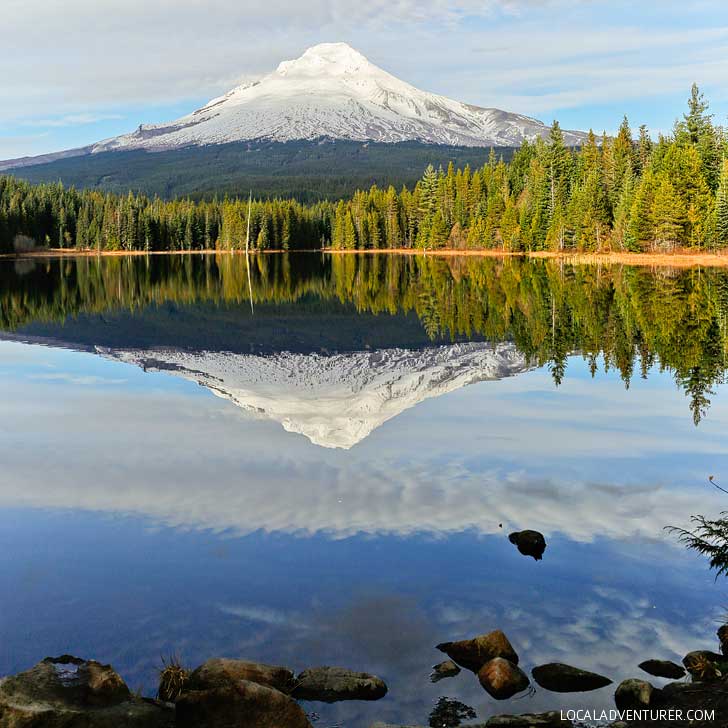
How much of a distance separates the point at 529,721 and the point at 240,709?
2.62 meters

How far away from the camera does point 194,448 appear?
17.7 metres

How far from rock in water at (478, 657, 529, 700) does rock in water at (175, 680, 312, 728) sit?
2007mm

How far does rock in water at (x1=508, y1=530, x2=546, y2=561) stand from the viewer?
38.9 feet

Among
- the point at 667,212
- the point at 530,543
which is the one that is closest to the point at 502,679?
the point at 530,543

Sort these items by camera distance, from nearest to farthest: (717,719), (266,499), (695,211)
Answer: (717,719) < (266,499) < (695,211)

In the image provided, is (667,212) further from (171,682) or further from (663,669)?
(171,682)

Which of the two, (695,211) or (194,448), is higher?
(695,211)

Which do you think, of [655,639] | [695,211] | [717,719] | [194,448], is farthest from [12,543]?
[695,211]

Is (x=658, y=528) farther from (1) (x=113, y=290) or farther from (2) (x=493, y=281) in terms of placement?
(1) (x=113, y=290)

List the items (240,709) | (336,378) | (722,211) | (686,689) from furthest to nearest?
(722,211), (336,378), (686,689), (240,709)

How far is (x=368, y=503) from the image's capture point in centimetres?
1409

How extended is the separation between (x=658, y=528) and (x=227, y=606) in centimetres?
650

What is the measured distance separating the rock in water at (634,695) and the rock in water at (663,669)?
1.77ft

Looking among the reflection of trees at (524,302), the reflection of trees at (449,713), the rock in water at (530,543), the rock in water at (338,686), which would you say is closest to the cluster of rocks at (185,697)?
the rock in water at (338,686)
